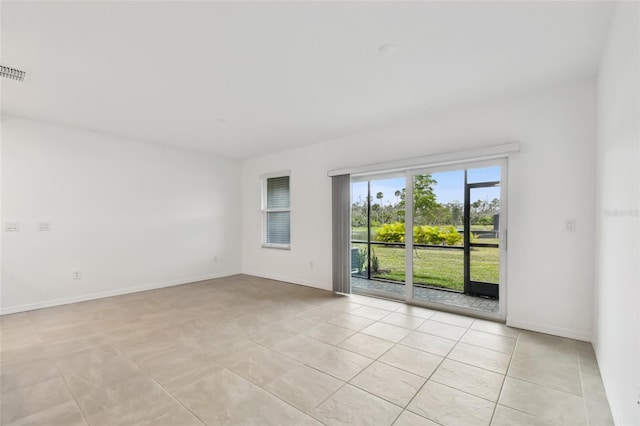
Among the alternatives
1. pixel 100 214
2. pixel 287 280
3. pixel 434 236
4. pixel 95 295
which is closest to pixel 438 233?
pixel 434 236

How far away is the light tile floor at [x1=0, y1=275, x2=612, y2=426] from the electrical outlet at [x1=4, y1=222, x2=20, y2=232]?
112cm

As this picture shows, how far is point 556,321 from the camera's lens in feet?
9.51

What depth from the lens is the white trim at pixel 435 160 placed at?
3.19 m

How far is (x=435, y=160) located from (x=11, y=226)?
18.5ft

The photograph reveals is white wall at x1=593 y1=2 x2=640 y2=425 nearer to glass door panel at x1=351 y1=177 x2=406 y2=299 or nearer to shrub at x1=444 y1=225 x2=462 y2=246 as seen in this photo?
shrub at x1=444 y1=225 x2=462 y2=246

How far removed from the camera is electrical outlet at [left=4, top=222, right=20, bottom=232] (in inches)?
146

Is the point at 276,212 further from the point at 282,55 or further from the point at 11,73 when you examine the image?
the point at 11,73

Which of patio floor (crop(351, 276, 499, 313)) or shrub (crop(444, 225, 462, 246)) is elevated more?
shrub (crop(444, 225, 462, 246))

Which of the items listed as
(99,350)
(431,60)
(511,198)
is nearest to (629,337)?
(511,198)

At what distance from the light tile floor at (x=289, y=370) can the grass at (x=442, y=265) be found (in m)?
0.52

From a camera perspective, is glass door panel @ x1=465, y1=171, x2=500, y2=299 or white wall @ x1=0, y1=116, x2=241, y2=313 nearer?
glass door panel @ x1=465, y1=171, x2=500, y2=299

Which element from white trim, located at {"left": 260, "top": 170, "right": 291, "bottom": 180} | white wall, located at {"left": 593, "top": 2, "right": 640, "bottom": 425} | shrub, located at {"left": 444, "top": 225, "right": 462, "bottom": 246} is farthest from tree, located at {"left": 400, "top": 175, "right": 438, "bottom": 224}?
white trim, located at {"left": 260, "top": 170, "right": 291, "bottom": 180}

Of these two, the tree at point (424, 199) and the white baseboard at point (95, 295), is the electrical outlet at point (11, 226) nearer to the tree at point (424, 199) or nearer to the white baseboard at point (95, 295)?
the white baseboard at point (95, 295)

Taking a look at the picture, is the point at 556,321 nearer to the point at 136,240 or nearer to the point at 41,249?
the point at 136,240
